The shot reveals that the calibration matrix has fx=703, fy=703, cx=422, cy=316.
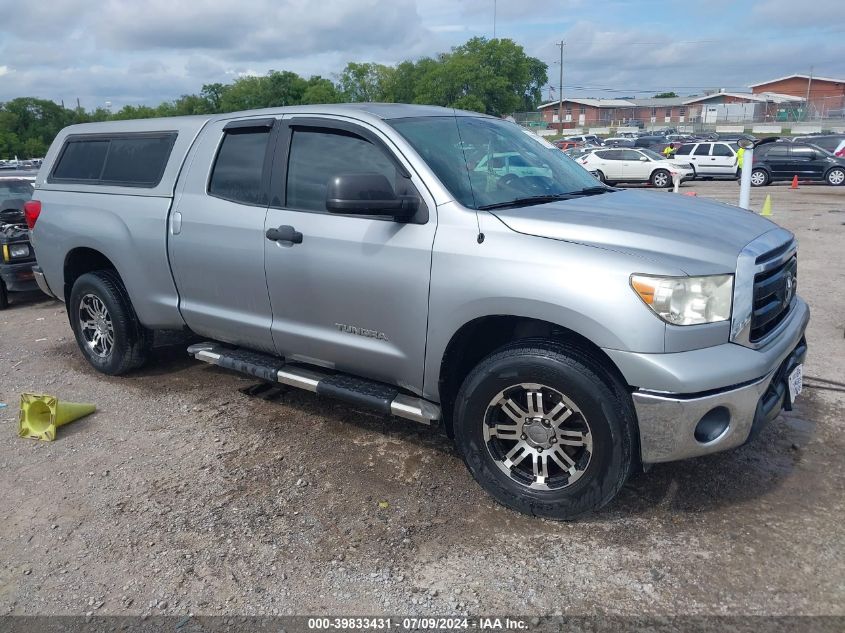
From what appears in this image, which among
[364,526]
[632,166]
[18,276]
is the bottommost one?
[364,526]

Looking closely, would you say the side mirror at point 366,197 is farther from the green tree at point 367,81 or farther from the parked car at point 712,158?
the green tree at point 367,81

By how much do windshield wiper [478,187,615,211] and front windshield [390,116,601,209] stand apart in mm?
23

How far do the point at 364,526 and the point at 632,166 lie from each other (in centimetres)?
2337

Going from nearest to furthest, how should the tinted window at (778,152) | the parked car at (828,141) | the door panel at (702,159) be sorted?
the tinted window at (778,152) < the parked car at (828,141) < the door panel at (702,159)

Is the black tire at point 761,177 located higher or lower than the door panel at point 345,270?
lower

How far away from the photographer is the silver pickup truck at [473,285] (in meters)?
3.03

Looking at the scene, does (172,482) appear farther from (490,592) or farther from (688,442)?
(688,442)

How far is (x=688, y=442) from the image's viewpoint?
304cm

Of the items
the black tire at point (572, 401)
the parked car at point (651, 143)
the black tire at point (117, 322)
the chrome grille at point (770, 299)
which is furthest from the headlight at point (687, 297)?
the parked car at point (651, 143)

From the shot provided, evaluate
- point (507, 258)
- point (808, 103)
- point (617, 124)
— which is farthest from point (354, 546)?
point (617, 124)

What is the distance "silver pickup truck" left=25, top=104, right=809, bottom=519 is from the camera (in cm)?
303

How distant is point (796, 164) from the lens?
2303 centimetres

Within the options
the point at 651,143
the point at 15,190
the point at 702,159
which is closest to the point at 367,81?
the point at 651,143

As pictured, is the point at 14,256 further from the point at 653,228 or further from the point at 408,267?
the point at 653,228
